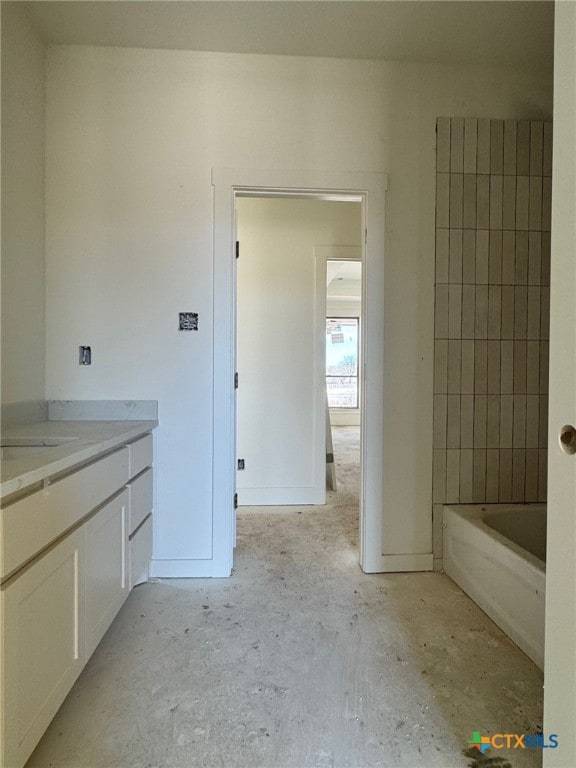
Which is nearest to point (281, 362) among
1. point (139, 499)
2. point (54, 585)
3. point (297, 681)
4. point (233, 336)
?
point (233, 336)

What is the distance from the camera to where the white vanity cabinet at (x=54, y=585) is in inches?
34.6

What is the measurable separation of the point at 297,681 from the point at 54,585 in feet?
2.83

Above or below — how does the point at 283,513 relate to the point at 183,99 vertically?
below

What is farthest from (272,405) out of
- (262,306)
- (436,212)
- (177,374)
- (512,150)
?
(512,150)

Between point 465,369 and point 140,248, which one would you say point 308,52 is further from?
point 465,369

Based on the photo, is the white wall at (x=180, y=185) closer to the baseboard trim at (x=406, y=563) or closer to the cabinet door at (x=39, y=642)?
the baseboard trim at (x=406, y=563)

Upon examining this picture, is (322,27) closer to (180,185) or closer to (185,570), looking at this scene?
(180,185)

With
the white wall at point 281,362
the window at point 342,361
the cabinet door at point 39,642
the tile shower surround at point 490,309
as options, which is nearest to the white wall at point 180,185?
the tile shower surround at point 490,309

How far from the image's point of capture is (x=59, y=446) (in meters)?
1.25

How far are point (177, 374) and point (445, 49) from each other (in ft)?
7.06

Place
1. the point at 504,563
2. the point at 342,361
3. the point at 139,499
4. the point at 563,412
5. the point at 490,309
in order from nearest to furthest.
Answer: the point at 563,412 → the point at 504,563 → the point at 139,499 → the point at 490,309 → the point at 342,361

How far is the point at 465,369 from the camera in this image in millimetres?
2127

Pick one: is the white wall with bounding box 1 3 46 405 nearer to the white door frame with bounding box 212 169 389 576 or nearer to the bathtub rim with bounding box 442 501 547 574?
the white door frame with bounding box 212 169 389 576

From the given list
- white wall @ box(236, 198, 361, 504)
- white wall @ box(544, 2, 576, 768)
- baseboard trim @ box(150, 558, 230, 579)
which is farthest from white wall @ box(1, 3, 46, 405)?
white wall @ box(544, 2, 576, 768)
